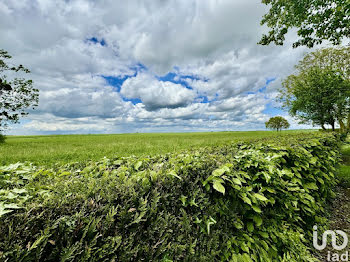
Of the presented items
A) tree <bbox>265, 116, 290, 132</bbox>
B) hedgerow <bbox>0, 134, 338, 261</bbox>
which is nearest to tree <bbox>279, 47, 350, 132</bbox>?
hedgerow <bbox>0, 134, 338, 261</bbox>

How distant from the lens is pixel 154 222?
166 cm

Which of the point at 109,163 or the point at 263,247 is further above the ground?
the point at 109,163

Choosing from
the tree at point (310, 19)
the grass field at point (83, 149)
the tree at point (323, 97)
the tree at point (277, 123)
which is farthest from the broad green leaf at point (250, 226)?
the tree at point (277, 123)

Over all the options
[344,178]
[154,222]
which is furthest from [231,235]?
[344,178]

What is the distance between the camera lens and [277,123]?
57.2 meters

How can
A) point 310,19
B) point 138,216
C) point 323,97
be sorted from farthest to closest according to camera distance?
point 323,97
point 310,19
point 138,216

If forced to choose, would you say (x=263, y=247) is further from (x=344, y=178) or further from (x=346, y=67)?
(x=346, y=67)

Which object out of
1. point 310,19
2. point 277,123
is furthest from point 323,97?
point 277,123

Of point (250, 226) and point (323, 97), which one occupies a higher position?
point (323, 97)

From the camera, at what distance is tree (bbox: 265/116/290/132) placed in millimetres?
56938

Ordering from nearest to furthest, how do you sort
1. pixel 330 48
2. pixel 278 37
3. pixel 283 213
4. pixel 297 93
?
pixel 283 213 → pixel 278 37 → pixel 297 93 → pixel 330 48

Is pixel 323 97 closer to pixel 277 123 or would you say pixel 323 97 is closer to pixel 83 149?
pixel 83 149

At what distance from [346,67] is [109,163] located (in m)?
25.6

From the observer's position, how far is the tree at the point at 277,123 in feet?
187
